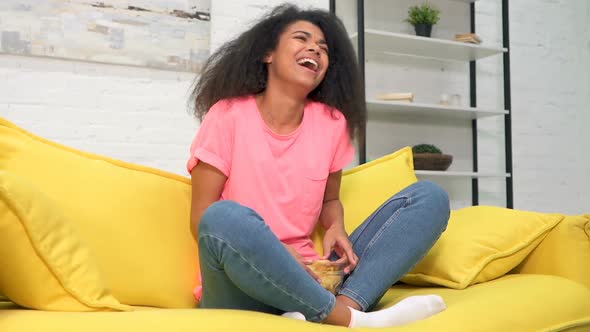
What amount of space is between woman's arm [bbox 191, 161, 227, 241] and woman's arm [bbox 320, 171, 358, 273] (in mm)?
308

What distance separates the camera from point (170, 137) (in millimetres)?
3004

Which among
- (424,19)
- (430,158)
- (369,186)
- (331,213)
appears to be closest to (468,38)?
(424,19)

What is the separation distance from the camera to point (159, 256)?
146 cm

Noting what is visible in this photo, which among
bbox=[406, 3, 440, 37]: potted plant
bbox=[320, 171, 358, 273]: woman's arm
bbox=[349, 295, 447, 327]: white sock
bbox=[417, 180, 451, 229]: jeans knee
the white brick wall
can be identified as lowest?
bbox=[349, 295, 447, 327]: white sock

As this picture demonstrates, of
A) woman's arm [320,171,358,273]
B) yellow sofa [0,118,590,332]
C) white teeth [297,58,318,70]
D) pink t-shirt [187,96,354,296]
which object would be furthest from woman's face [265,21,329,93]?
yellow sofa [0,118,590,332]

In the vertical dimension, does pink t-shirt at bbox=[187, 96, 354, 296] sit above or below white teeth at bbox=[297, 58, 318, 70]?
below

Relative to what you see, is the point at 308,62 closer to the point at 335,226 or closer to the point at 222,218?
the point at 335,226

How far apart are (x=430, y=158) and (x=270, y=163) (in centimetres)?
189

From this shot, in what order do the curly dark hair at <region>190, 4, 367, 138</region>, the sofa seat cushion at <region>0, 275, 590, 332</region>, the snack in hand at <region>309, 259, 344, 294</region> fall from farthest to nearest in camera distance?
1. the curly dark hair at <region>190, 4, 367, 138</region>
2. the snack in hand at <region>309, 259, 344, 294</region>
3. the sofa seat cushion at <region>0, 275, 590, 332</region>

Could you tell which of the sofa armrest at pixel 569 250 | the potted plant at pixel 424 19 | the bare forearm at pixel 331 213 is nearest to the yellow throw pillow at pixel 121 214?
the bare forearm at pixel 331 213

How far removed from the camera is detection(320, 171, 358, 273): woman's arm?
151cm

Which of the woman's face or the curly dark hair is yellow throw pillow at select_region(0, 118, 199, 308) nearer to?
the curly dark hair

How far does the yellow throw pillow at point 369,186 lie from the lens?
1.83m

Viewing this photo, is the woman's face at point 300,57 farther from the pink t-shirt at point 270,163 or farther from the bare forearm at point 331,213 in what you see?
the bare forearm at point 331,213
